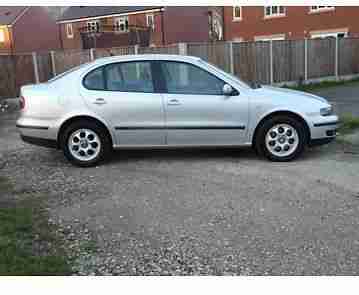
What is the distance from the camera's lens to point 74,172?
19.5 ft

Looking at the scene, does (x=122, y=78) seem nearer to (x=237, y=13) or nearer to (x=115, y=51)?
(x=115, y=51)

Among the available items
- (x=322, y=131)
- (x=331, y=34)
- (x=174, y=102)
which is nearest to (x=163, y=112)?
(x=174, y=102)

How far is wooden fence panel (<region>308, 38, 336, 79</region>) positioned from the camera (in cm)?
1828

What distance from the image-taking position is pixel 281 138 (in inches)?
244

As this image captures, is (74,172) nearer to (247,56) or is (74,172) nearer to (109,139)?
(109,139)

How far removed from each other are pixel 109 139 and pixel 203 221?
262 cm

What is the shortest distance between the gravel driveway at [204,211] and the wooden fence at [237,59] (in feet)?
30.6

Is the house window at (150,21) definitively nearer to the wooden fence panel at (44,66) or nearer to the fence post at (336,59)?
the fence post at (336,59)

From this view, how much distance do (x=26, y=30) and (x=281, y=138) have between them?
4399 cm

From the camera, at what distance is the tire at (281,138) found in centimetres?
616

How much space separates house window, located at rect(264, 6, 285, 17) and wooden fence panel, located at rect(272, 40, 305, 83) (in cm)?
1194

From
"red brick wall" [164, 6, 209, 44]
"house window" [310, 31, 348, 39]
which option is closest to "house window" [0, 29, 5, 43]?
"red brick wall" [164, 6, 209, 44]

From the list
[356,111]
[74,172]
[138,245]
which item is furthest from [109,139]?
[356,111]

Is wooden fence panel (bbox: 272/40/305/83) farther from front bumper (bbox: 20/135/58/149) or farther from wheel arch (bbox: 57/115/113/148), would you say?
front bumper (bbox: 20/135/58/149)
